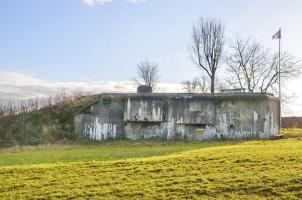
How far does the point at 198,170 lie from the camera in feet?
37.6

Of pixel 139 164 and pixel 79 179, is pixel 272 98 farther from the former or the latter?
pixel 79 179

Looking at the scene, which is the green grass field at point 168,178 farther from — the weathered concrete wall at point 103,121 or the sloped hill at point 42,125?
the weathered concrete wall at point 103,121

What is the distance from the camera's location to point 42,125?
26297 mm

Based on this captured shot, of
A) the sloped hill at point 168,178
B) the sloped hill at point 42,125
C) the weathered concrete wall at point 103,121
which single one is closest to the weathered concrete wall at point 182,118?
the weathered concrete wall at point 103,121

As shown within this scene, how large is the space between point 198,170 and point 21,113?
61.9 ft

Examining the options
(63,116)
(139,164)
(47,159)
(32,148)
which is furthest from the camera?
(63,116)

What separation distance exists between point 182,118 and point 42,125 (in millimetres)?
8011

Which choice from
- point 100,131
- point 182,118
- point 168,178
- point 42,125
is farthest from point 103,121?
point 168,178

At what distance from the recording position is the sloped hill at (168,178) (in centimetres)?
973

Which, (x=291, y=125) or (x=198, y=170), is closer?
(x=198, y=170)

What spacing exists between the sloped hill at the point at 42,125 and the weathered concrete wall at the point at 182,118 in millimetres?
811

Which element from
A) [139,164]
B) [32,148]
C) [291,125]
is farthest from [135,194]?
[291,125]

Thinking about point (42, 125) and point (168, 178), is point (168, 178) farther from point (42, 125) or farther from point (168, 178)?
point (42, 125)

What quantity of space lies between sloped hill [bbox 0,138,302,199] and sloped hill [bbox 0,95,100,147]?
481 inches
